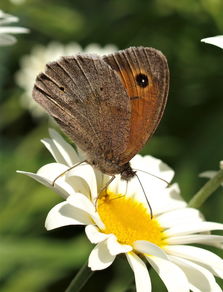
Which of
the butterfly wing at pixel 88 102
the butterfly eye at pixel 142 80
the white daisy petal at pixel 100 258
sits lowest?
the white daisy petal at pixel 100 258

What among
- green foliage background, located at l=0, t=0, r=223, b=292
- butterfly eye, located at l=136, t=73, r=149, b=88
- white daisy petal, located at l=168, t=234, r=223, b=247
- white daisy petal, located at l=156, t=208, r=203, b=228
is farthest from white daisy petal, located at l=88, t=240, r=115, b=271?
green foliage background, located at l=0, t=0, r=223, b=292

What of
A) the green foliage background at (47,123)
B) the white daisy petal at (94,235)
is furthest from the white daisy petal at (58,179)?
the green foliage background at (47,123)

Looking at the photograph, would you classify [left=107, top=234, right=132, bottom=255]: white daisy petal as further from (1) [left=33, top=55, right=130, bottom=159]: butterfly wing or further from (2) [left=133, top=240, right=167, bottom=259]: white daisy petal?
(1) [left=33, top=55, right=130, bottom=159]: butterfly wing

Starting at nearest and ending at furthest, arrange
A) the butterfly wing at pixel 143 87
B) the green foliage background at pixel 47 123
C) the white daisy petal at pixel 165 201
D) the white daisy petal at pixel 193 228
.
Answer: the white daisy petal at pixel 193 228 < the butterfly wing at pixel 143 87 < the white daisy petal at pixel 165 201 < the green foliage background at pixel 47 123

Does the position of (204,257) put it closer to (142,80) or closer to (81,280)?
(81,280)

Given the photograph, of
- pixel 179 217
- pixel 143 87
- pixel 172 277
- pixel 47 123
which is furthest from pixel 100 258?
pixel 47 123

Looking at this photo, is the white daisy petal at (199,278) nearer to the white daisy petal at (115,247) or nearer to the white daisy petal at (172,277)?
the white daisy petal at (172,277)
